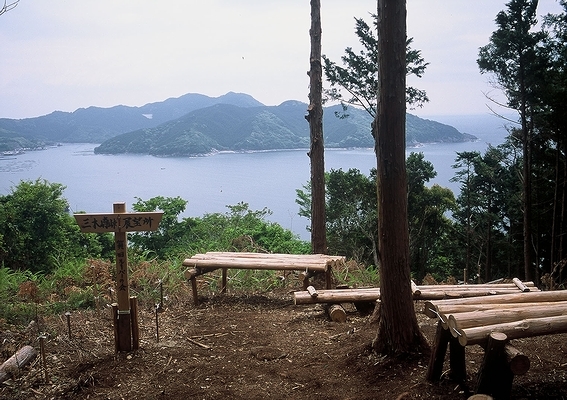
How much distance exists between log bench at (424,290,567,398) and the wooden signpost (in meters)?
2.61

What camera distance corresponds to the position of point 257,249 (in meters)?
9.60

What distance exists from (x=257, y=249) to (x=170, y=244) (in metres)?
4.46

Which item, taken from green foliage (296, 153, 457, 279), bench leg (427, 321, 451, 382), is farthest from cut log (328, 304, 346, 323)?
green foliage (296, 153, 457, 279)

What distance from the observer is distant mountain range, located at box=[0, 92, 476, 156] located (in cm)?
3312

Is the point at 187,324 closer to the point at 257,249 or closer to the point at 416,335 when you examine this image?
the point at 416,335

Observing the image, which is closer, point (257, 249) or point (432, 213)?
point (257, 249)

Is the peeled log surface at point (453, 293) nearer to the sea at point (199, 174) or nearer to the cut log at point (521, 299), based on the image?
the cut log at point (521, 299)

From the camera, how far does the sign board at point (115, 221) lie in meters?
4.18

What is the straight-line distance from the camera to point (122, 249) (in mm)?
4305

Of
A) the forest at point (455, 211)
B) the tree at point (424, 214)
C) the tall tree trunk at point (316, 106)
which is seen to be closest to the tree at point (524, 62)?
the forest at point (455, 211)

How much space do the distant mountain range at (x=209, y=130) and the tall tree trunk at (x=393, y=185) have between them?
2611 centimetres

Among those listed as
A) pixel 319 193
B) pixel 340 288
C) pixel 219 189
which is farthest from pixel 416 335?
pixel 219 189

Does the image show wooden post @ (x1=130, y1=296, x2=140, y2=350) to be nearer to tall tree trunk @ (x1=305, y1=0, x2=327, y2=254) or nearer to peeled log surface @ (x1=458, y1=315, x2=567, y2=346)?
peeled log surface @ (x1=458, y1=315, x2=567, y2=346)

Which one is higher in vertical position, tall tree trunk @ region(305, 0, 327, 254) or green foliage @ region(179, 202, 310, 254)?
tall tree trunk @ region(305, 0, 327, 254)
